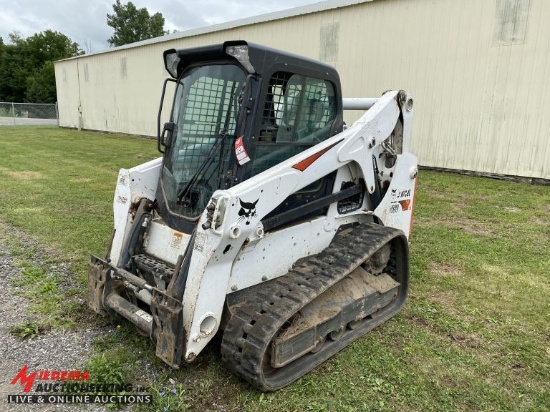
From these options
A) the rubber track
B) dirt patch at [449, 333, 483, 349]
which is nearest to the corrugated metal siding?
dirt patch at [449, 333, 483, 349]

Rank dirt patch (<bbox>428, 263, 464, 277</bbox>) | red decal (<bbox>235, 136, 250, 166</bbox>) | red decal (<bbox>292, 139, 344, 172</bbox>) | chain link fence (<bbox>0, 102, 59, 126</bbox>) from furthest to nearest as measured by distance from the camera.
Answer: chain link fence (<bbox>0, 102, 59, 126</bbox>)
dirt patch (<bbox>428, 263, 464, 277</bbox>)
red decal (<bbox>292, 139, 344, 172</bbox>)
red decal (<bbox>235, 136, 250, 166</bbox>)

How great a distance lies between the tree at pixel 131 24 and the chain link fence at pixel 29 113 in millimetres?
39390

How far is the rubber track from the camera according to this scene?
2.94 metres

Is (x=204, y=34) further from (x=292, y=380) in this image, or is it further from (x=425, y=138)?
(x=292, y=380)

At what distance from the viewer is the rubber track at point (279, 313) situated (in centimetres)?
294

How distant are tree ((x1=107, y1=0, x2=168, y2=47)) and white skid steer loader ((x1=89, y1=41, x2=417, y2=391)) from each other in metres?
76.6

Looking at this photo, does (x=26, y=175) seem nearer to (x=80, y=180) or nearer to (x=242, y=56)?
(x=80, y=180)

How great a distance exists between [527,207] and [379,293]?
6192 mm

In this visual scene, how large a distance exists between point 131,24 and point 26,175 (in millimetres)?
70614

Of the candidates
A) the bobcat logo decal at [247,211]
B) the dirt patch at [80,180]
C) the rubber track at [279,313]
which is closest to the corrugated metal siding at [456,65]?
the dirt patch at [80,180]

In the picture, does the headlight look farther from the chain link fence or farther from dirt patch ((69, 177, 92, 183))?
the chain link fence

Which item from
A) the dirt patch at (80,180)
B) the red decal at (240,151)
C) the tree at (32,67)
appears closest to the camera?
the red decal at (240,151)

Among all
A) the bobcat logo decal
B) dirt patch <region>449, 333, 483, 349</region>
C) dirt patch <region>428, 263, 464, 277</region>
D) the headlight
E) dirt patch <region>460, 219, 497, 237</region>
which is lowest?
dirt patch <region>449, 333, 483, 349</region>

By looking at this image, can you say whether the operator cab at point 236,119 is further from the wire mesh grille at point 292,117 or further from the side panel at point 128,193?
the side panel at point 128,193
